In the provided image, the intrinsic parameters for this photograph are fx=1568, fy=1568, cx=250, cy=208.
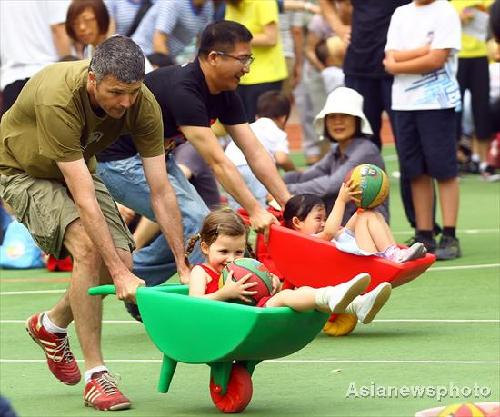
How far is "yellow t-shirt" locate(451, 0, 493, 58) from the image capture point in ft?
52.2

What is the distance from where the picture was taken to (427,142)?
11.7m

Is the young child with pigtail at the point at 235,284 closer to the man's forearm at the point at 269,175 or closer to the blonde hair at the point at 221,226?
the blonde hair at the point at 221,226

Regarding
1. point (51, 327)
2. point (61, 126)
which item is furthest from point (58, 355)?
point (61, 126)

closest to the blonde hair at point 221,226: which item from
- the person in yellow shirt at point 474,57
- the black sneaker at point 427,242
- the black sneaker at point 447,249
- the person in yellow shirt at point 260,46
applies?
the black sneaker at point 427,242

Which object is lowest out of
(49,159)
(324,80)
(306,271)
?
(324,80)

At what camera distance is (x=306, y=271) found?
855 cm

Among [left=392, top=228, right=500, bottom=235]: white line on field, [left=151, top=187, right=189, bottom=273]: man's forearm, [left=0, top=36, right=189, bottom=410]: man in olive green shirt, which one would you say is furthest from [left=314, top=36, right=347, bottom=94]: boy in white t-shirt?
[left=0, top=36, right=189, bottom=410]: man in olive green shirt

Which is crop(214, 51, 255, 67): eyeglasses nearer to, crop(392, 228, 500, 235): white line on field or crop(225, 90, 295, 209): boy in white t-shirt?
crop(225, 90, 295, 209): boy in white t-shirt

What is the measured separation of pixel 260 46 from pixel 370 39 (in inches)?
102

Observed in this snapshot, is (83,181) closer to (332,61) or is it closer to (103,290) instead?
(103,290)

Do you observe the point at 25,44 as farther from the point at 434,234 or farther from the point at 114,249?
the point at 114,249

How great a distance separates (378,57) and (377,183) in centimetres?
393

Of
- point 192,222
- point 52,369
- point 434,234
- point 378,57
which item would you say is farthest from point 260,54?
point 52,369

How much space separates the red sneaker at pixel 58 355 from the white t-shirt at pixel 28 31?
16.3 feet
